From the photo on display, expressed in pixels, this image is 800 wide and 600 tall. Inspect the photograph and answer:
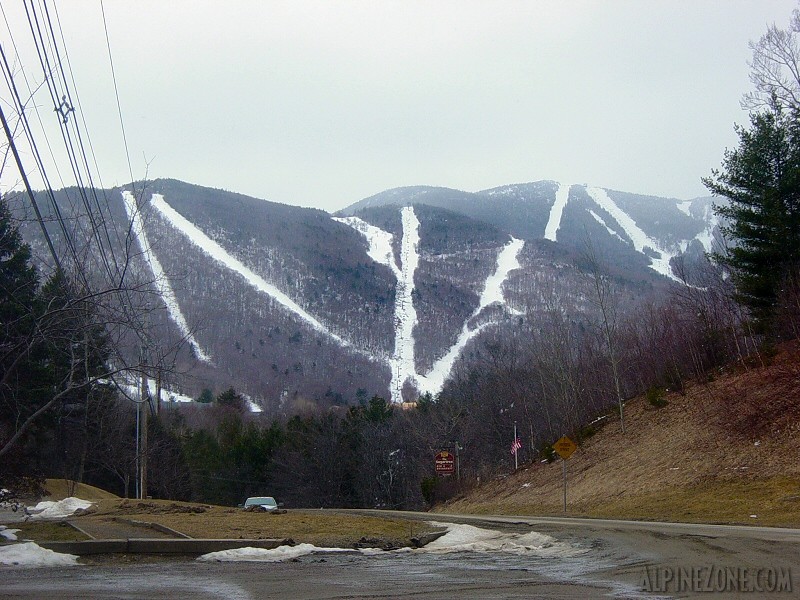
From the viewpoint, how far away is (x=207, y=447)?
78.1m

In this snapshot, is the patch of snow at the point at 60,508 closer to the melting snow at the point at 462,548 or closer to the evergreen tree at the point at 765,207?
the melting snow at the point at 462,548

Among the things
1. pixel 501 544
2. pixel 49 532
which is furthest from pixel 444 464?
pixel 49 532

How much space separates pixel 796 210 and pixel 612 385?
17.2m

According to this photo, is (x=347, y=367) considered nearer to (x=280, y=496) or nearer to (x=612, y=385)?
(x=280, y=496)

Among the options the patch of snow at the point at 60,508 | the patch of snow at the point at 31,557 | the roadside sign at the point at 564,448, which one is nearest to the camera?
the patch of snow at the point at 31,557

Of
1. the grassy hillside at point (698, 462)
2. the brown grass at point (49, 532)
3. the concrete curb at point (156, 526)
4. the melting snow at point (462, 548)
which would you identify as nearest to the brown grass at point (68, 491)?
the grassy hillside at point (698, 462)

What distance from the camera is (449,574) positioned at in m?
11.7

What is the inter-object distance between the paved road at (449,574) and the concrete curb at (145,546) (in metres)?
1.14

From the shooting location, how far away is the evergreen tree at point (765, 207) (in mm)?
32562

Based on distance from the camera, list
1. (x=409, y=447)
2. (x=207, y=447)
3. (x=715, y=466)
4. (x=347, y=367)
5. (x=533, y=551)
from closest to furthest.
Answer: (x=533, y=551), (x=715, y=466), (x=409, y=447), (x=207, y=447), (x=347, y=367)

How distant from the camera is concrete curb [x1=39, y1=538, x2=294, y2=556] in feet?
44.2

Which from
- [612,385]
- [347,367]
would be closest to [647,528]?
[612,385]

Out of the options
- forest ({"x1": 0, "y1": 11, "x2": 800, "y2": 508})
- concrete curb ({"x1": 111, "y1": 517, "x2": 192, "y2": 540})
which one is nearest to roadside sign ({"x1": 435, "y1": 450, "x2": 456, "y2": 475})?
forest ({"x1": 0, "y1": 11, "x2": 800, "y2": 508})

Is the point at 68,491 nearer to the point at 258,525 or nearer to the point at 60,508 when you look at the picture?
the point at 60,508
